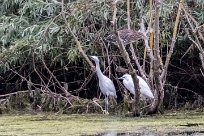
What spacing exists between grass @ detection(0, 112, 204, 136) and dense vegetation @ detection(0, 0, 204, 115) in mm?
646

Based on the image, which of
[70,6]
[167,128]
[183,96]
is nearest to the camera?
[167,128]

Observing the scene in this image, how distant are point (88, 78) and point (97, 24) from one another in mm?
665

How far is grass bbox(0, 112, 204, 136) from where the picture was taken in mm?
4891

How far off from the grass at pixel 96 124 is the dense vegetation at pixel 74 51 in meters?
0.65

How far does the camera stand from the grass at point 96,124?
16.0 feet

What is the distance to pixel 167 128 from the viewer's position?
197 inches

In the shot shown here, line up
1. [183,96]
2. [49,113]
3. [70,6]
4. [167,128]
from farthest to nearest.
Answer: [183,96] → [70,6] → [49,113] → [167,128]

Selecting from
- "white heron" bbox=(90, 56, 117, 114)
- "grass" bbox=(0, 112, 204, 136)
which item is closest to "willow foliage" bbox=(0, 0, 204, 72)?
"white heron" bbox=(90, 56, 117, 114)

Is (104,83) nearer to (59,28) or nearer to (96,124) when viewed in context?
Result: (59,28)

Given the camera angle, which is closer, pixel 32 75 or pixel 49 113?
pixel 49 113

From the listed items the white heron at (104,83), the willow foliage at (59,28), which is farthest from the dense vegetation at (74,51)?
the white heron at (104,83)

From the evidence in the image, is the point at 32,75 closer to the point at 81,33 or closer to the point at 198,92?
the point at 81,33

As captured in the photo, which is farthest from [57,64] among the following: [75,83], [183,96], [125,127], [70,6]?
[125,127]

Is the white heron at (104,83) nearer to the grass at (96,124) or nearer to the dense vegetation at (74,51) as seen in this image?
the dense vegetation at (74,51)
